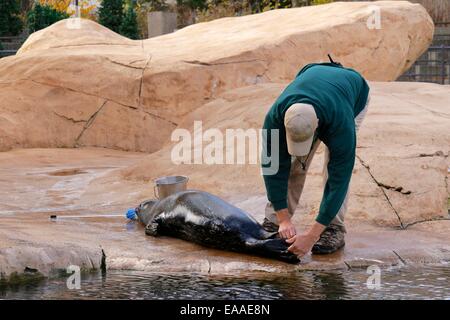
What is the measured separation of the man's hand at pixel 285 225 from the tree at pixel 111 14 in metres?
18.3

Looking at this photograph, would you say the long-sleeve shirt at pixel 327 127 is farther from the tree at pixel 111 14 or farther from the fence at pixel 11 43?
the fence at pixel 11 43

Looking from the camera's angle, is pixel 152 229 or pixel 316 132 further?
pixel 152 229

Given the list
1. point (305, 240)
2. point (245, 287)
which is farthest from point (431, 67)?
point (245, 287)

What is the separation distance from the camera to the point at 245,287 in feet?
16.6

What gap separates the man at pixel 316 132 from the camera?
4.85 m

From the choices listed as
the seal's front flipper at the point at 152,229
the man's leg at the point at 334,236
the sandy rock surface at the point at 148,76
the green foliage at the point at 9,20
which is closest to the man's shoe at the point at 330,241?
the man's leg at the point at 334,236

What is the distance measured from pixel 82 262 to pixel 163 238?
3.06 feet

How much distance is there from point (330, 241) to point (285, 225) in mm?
482

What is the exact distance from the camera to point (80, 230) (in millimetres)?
6430

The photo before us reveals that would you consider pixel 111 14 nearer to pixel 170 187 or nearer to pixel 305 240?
pixel 170 187

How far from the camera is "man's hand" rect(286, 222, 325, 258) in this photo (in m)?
5.15

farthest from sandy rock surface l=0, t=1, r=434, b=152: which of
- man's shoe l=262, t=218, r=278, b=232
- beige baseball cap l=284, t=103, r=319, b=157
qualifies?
beige baseball cap l=284, t=103, r=319, b=157

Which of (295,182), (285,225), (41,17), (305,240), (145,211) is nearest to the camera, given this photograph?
(305,240)
